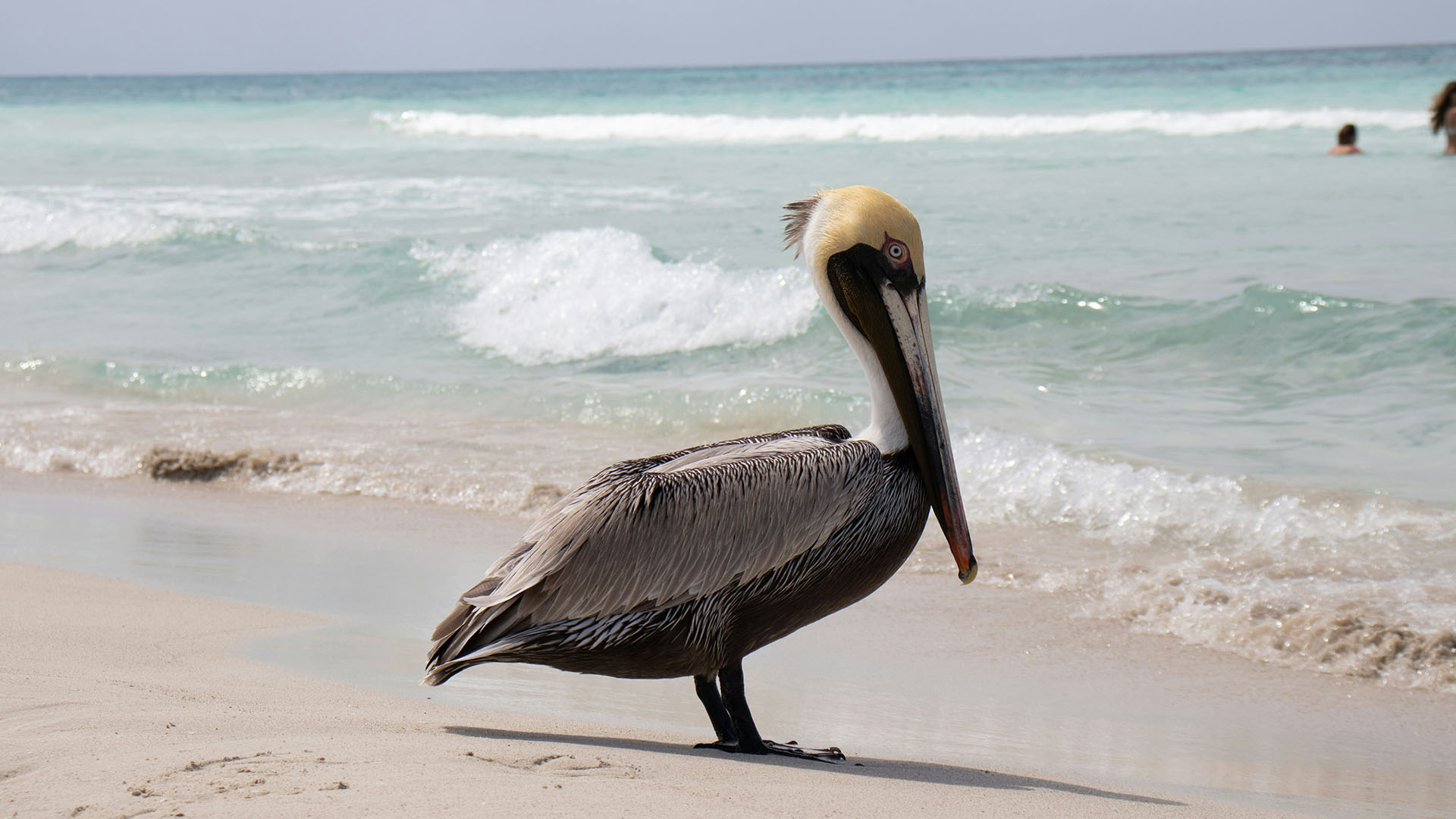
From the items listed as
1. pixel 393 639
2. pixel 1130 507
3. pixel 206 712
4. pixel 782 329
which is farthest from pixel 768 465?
pixel 782 329

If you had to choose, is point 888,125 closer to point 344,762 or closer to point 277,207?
point 277,207

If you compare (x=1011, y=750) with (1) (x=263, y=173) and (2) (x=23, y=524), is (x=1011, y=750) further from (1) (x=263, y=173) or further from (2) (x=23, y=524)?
(1) (x=263, y=173)

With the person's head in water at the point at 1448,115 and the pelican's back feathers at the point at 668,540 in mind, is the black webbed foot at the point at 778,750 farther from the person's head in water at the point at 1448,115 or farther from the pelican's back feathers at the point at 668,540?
the person's head in water at the point at 1448,115

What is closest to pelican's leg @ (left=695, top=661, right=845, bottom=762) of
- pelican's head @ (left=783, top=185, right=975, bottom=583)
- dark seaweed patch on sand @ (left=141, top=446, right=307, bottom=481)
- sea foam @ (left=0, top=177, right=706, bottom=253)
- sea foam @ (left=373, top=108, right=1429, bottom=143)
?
pelican's head @ (left=783, top=185, right=975, bottom=583)

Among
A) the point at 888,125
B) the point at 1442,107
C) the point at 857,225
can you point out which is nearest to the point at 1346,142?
the point at 1442,107

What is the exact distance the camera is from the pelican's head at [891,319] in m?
3.07

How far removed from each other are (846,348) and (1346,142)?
562 inches

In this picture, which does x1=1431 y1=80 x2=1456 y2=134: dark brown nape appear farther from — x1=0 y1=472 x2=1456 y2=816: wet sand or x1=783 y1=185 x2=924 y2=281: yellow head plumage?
x1=783 y1=185 x2=924 y2=281: yellow head plumage

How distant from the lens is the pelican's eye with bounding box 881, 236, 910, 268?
311cm

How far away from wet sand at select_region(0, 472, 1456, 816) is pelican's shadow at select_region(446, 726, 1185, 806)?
13 mm

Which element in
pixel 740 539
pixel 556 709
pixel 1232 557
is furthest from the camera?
pixel 1232 557

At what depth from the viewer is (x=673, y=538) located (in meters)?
2.87

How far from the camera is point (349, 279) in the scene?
12.5 meters

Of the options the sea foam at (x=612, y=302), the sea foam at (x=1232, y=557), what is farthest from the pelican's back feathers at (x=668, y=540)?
the sea foam at (x=612, y=302)
